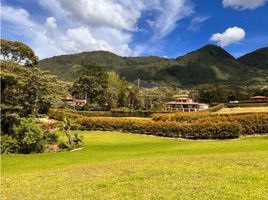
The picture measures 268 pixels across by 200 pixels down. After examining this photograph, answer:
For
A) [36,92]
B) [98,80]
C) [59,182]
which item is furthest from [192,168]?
[98,80]

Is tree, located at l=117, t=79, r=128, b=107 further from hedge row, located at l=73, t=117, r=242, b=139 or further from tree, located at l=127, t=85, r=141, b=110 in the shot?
hedge row, located at l=73, t=117, r=242, b=139

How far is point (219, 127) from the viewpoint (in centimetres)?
2828

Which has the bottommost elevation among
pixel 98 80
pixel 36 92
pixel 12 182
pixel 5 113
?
pixel 12 182

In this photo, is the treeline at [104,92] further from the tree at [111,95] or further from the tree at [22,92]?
the tree at [22,92]

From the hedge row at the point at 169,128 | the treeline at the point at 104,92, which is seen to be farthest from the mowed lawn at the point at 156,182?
the treeline at the point at 104,92

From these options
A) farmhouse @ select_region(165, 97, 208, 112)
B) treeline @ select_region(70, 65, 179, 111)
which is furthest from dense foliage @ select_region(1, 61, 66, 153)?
farmhouse @ select_region(165, 97, 208, 112)

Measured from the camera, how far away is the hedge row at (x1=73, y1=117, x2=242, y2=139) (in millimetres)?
28203

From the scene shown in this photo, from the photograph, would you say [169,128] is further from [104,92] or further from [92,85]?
[92,85]

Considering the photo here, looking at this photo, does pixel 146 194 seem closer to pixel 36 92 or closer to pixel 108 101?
pixel 36 92

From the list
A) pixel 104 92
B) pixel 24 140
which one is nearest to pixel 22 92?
pixel 24 140

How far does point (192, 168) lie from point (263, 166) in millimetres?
2269

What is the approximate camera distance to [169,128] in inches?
1250

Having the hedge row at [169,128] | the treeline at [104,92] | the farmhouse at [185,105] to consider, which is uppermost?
the treeline at [104,92]

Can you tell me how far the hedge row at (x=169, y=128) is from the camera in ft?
92.5
